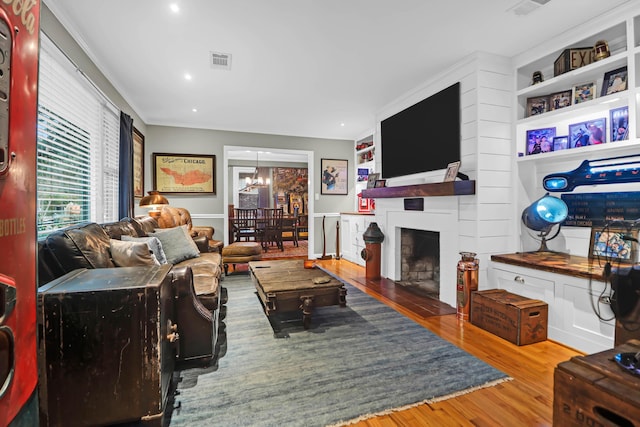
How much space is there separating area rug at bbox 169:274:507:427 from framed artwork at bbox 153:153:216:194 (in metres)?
3.33

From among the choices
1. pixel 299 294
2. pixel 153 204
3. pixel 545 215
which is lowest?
pixel 299 294

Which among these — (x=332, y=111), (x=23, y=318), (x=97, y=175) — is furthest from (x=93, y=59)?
(x=23, y=318)

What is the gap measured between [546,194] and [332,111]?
297 centimetres

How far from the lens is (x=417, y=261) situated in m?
4.29

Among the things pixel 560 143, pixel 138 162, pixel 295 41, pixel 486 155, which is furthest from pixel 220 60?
pixel 560 143

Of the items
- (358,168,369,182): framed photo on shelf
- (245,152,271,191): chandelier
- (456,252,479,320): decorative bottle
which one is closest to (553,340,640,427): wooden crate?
(456,252,479,320): decorative bottle

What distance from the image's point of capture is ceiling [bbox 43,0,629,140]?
2.22 m

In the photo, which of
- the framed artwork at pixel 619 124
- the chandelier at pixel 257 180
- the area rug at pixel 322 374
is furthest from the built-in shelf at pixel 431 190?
the chandelier at pixel 257 180

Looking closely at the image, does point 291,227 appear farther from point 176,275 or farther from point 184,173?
point 176,275

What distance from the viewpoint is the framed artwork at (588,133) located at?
252 cm

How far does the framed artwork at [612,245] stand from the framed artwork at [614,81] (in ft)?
3.56

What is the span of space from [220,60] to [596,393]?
3.49 m

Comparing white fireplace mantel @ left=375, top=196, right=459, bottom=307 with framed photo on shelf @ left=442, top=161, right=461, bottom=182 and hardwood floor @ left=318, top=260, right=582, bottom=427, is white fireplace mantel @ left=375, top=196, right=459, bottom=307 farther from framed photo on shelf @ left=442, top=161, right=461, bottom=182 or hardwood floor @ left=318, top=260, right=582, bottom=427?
hardwood floor @ left=318, top=260, right=582, bottom=427

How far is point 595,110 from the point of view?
253 cm
